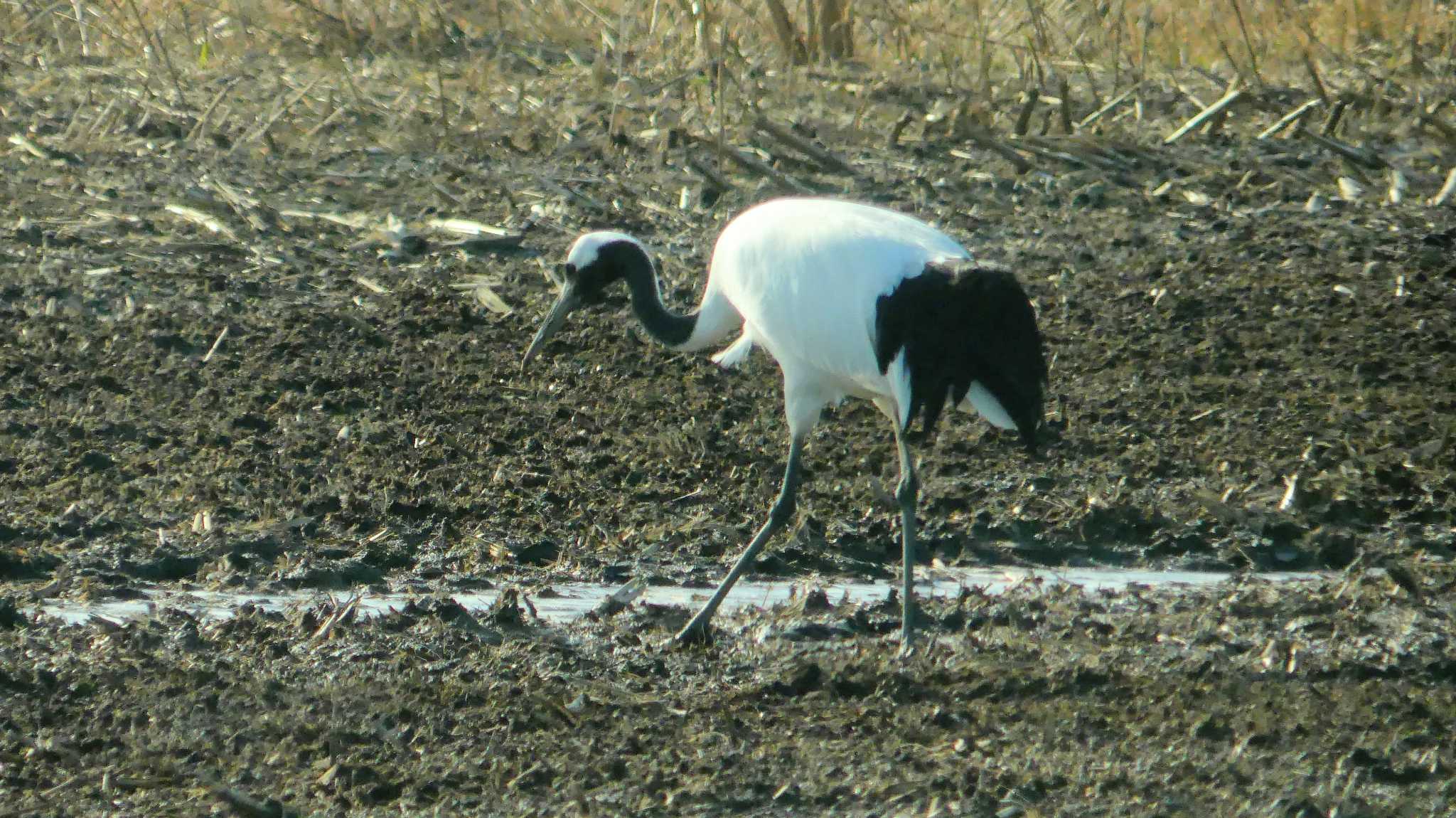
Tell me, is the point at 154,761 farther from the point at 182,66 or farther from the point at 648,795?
the point at 182,66

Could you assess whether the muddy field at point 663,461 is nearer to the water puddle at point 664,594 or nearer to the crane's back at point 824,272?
the water puddle at point 664,594

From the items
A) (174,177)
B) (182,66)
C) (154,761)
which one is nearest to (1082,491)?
(154,761)

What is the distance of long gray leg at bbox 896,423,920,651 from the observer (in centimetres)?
528

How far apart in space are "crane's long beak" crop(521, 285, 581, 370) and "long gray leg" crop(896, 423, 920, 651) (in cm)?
142

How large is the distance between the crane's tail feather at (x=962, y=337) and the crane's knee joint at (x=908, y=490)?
0.37m

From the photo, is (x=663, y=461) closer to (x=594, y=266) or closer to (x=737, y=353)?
(x=737, y=353)

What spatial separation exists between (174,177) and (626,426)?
12.3 feet

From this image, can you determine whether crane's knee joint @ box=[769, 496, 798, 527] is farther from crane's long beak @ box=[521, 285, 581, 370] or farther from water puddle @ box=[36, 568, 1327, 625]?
crane's long beak @ box=[521, 285, 581, 370]

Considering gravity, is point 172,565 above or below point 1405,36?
below

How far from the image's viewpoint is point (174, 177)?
32.0 feet

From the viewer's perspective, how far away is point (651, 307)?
21.3 ft

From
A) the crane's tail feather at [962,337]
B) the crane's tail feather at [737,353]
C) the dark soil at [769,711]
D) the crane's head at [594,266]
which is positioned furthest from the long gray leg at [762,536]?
the crane's head at [594,266]

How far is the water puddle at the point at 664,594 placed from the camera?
548 centimetres

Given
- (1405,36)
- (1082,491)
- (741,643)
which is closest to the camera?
(741,643)
